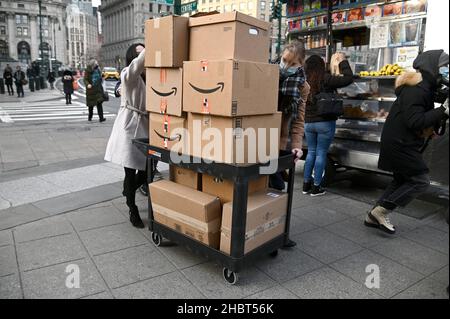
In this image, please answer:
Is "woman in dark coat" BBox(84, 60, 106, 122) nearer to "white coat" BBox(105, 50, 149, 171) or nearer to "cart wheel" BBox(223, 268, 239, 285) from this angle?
"white coat" BBox(105, 50, 149, 171)

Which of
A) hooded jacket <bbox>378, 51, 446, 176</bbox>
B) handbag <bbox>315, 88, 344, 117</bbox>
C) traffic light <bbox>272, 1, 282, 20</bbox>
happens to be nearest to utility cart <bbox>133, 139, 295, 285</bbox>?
hooded jacket <bbox>378, 51, 446, 176</bbox>

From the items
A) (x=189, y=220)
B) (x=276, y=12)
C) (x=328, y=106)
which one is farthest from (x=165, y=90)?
(x=276, y=12)

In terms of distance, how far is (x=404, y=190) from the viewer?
13.1 feet

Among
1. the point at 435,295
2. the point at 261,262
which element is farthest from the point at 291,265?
the point at 435,295

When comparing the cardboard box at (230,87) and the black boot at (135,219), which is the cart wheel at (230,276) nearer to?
the cardboard box at (230,87)

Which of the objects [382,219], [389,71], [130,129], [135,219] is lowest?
[135,219]

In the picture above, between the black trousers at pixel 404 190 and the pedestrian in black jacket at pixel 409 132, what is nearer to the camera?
the pedestrian in black jacket at pixel 409 132

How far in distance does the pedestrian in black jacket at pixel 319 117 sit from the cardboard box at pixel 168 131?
2.45 metres

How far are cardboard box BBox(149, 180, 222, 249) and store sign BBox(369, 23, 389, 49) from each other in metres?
4.16

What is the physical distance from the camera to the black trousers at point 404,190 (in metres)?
3.94

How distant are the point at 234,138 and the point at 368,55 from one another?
14.5 feet

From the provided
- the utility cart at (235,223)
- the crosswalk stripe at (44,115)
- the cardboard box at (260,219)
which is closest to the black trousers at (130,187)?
the utility cart at (235,223)

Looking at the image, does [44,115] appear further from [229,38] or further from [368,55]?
[229,38]

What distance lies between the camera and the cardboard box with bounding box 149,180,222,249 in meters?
3.16
